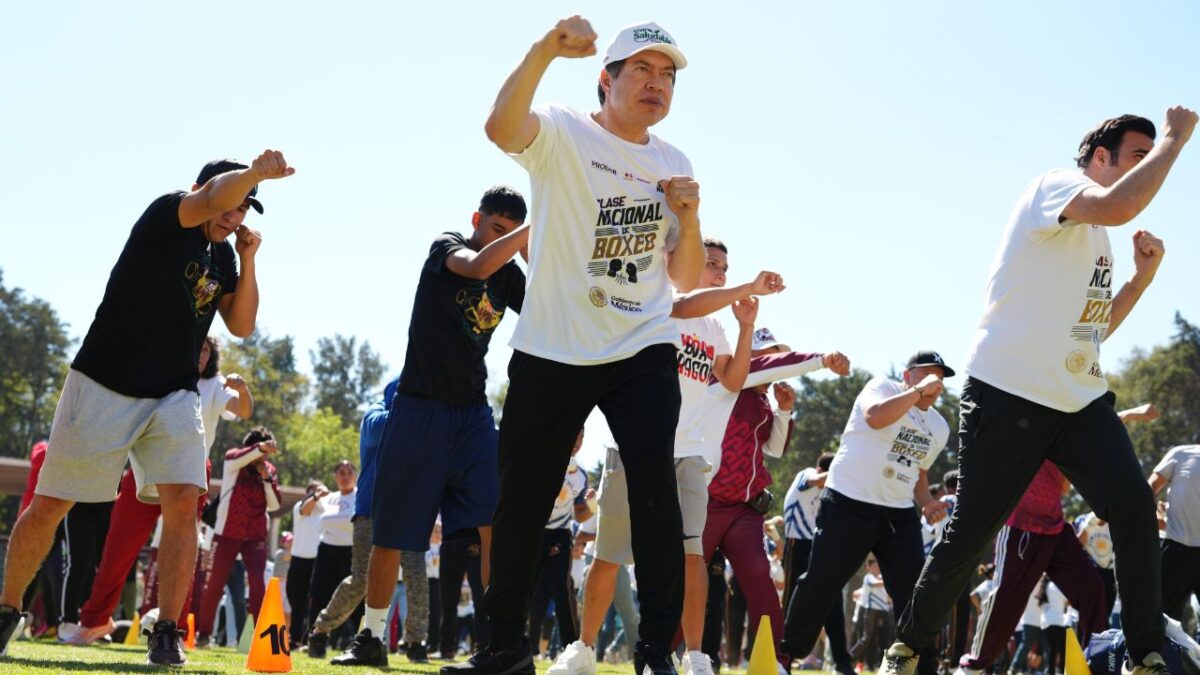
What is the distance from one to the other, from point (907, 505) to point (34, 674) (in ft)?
18.6

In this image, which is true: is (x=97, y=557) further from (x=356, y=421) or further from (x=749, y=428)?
(x=356, y=421)

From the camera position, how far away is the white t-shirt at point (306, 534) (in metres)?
15.7

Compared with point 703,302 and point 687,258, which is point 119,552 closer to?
point 703,302

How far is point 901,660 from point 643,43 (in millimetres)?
3063

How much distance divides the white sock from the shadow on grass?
4.37ft

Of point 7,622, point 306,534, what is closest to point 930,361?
point 7,622

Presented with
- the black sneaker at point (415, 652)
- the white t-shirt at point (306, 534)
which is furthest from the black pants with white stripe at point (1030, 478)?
the white t-shirt at point (306, 534)

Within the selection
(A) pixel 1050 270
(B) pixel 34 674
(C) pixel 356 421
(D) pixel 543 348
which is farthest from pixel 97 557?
(C) pixel 356 421

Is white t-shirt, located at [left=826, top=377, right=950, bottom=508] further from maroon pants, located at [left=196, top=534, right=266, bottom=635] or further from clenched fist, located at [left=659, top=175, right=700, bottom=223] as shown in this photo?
maroon pants, located at [left=196, top=534, right=266, bottom=635]

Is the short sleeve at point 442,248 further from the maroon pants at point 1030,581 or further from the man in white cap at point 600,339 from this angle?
the maroon pants at point 1030,581

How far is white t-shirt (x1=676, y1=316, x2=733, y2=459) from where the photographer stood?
6859mm

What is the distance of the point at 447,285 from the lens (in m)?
6.86

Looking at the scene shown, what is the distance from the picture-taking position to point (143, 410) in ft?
18.9

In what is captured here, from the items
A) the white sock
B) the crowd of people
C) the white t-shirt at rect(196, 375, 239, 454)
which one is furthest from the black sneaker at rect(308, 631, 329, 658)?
the white t-shirt at rect(196, 375, 239, 454)
